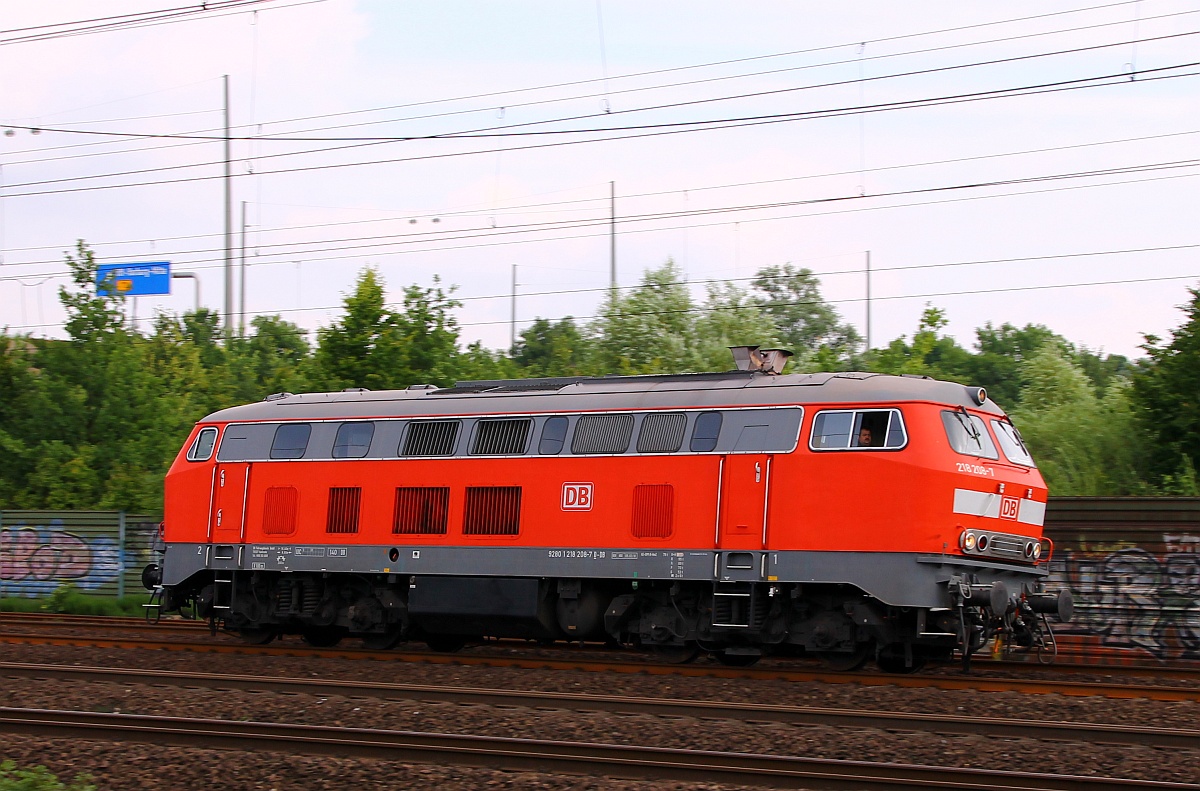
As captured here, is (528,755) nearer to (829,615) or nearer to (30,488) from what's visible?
(829,615)

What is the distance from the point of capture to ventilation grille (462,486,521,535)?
17781mm

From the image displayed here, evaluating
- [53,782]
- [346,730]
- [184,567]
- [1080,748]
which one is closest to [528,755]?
[346,730]

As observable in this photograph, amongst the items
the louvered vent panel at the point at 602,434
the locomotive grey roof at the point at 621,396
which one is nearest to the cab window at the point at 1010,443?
the locomotive grey roof at the point at 621,396

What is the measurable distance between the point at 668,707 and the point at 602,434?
502 cm

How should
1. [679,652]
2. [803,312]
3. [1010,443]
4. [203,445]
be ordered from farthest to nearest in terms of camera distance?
1. [803,312]
2. [203,445]
3. [679,652]
4. [1010,443]

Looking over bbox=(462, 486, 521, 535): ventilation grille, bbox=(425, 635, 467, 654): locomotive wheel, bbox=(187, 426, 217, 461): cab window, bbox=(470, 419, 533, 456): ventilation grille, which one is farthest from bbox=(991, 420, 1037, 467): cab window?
bbox=(187, 426, 217, 461): cab window

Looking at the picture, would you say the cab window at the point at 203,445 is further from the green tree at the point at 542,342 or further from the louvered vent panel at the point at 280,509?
the green tree at the point at 542,342

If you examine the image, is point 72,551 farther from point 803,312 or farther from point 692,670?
point 803,312

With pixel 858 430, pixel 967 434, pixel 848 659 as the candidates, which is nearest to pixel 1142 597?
pixel 967 434

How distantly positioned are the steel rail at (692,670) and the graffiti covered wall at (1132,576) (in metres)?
3.72

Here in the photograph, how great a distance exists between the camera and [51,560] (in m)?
28.9

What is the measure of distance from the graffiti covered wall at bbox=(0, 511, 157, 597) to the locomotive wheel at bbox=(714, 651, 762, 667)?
15.4m

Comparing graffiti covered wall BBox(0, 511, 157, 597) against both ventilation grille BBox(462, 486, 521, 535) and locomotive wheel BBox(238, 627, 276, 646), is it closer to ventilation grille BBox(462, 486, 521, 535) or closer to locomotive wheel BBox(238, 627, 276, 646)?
locomotive wheel BBox(238, 627, 276, 646)

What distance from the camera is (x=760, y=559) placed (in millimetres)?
16016
